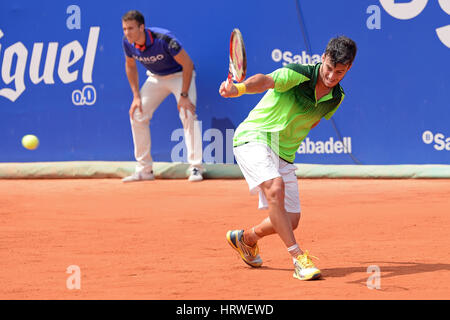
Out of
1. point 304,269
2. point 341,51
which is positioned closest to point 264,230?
point 304,269

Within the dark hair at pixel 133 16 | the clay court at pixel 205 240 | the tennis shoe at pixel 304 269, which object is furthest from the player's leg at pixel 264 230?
the dark hair at pixel 133 16

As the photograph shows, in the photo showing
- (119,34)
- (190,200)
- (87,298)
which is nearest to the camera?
(87,298)

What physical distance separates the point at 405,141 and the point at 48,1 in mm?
4703

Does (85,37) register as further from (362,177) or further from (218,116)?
(362,177)

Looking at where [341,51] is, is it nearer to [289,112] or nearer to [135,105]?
[289,112]

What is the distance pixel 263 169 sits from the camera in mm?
4367

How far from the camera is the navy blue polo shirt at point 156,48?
869 cm

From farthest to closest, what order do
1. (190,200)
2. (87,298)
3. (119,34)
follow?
(119,34) → (190,200) → (87,298)

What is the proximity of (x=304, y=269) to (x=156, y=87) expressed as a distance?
206 inches

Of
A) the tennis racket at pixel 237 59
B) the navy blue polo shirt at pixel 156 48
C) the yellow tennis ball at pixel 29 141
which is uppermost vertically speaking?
the navy blue polo shirt at pixel 156 48

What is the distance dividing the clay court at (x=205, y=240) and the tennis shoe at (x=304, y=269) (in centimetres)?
5

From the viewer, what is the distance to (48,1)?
9.66 metres

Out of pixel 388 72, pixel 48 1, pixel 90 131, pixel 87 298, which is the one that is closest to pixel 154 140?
pixel 90 131

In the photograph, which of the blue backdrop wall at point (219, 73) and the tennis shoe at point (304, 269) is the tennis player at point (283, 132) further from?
the blue backdrop wall at point (219, 73)
